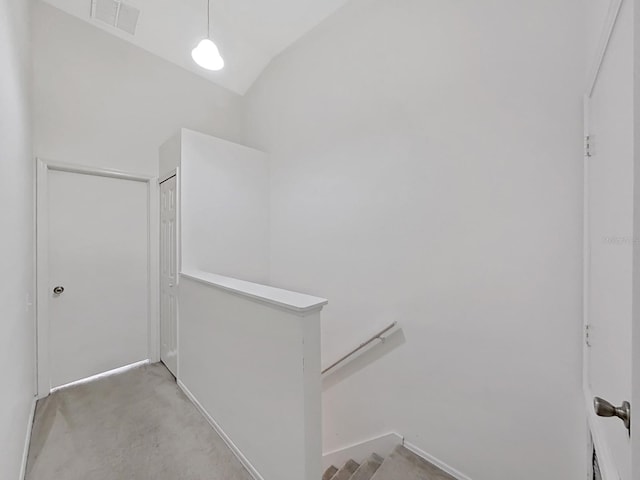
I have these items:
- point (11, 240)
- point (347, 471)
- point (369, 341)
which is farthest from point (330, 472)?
point (11, 240)

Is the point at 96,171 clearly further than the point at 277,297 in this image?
Yes

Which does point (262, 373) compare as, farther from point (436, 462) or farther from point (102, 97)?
point (102, 97)

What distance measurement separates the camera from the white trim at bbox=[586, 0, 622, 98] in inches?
28.6

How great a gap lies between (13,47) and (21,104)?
1.16ft

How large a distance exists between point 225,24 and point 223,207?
6.23ft

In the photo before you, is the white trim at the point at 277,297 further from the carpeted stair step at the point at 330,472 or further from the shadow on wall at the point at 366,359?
the carpeted stair step at the point at 330,472

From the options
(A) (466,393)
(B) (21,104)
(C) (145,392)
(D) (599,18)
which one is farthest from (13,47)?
(A) (466,393)

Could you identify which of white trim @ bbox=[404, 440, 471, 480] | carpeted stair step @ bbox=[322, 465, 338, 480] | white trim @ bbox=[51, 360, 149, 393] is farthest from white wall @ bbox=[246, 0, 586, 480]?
white trim @ bbox=[51, 360, 149, 393]

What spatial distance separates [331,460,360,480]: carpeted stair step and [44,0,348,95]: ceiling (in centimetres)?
391

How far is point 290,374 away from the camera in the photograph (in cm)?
120

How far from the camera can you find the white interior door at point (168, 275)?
8.00 ft

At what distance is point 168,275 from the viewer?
103 inches

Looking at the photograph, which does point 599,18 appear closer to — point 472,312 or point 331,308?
point 472,312

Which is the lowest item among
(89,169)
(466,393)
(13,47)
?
(466,393)
